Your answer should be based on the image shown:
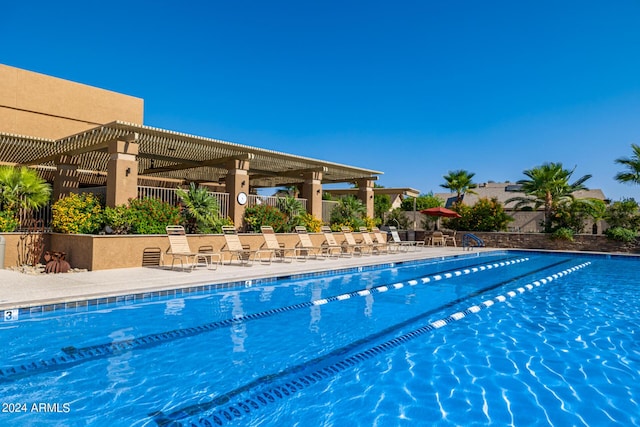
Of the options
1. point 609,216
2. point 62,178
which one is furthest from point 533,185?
point 62,178

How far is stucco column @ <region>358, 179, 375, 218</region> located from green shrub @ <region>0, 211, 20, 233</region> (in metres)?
14.9

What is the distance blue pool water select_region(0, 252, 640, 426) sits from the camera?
3752 millimetres

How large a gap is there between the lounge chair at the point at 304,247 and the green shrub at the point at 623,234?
575 inches

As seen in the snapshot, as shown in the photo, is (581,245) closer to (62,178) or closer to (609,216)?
(609,216)

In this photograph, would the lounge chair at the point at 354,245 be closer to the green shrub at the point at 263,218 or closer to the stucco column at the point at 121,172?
the green shrub at the point at 263,218

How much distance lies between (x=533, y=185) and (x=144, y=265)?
20.9m

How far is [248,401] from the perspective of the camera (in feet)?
12.9

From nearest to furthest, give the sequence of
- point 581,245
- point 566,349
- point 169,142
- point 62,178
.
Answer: point 566,349 → point 169,142 → point 62,178 → point 581,245

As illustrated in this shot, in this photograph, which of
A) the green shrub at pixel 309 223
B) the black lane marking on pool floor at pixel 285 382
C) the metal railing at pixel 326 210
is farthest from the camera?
the metal railing at pixel 326 210

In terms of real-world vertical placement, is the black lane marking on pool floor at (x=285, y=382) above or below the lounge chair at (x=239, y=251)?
below

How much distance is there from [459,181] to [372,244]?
64.3 feet

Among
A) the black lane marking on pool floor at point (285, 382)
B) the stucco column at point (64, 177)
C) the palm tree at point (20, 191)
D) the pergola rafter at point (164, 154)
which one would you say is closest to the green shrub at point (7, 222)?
the palm tree at point (20, 191)

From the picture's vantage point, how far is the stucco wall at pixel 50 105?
17500 millimetres

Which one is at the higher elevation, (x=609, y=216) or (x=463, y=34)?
(x=463, y=34)
